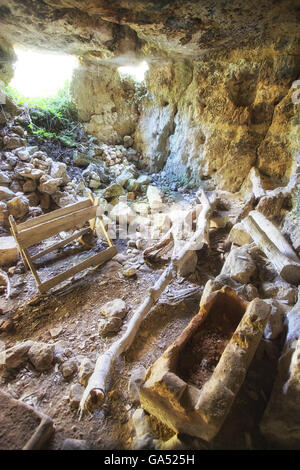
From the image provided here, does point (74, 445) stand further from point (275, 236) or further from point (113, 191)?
point (113, 191)

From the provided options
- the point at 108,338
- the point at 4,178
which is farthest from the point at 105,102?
the point at 108,338

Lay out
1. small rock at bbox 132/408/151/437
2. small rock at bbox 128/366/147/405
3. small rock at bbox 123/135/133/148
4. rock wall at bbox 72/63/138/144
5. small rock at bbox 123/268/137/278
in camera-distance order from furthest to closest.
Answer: small rock at bbox 123/135/133/148 < rock wall at bbox 72/63/138/144 < small rock at bbox 123/268/137/278 < small rock at bbox 128/366/147/405 < small rock at bbox 132/408/151/437

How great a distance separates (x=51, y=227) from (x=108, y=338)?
186cm

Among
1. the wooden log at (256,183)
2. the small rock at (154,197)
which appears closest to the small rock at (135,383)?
the wooden log at (256,183)

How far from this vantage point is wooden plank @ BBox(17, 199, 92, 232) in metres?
3.32

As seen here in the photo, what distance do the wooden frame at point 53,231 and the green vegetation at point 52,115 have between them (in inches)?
161

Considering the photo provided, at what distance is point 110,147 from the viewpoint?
A: 7.89 meters

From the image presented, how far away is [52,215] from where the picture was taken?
360 cm

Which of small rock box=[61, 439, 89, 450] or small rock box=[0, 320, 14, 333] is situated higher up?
small rock box=[61, 439, 89, 450]

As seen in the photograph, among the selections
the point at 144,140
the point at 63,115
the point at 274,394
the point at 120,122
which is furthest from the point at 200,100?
the point at 274,394

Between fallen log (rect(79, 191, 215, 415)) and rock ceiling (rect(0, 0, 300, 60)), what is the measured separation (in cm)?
319

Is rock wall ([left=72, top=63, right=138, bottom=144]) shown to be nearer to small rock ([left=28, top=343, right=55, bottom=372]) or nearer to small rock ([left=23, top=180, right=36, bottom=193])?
small rock ([left=23, top=180, right=36, bottom=193])

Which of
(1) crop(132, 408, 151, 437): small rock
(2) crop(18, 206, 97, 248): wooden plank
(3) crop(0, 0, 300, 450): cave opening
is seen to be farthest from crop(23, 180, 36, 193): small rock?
(1) crop(132, 408, 151, 437): small rock
